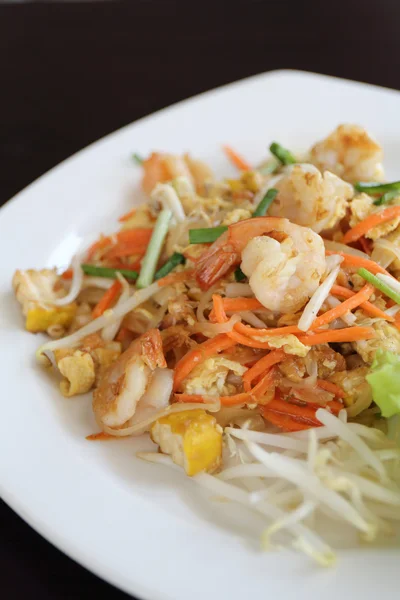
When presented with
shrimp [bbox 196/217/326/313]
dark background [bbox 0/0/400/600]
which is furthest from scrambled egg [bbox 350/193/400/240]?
dark background [bbox 0/0/400/600]

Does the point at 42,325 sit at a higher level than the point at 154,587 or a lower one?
higher

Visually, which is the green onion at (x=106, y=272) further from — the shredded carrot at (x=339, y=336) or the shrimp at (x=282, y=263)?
the shredded carrot at (x=339, y=336)

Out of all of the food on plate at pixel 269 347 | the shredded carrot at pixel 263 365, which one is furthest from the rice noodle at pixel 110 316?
the shredded carrot at pixel 263 365

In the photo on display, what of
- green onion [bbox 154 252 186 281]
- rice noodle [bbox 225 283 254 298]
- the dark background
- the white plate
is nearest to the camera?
the white plate

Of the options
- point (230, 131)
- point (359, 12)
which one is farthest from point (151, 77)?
point (359, 12)

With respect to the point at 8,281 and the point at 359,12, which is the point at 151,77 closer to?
the point at 359,12

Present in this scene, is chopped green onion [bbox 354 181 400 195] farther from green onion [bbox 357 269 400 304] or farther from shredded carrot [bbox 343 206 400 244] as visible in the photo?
green onion [bbox 357 269 400 304]
